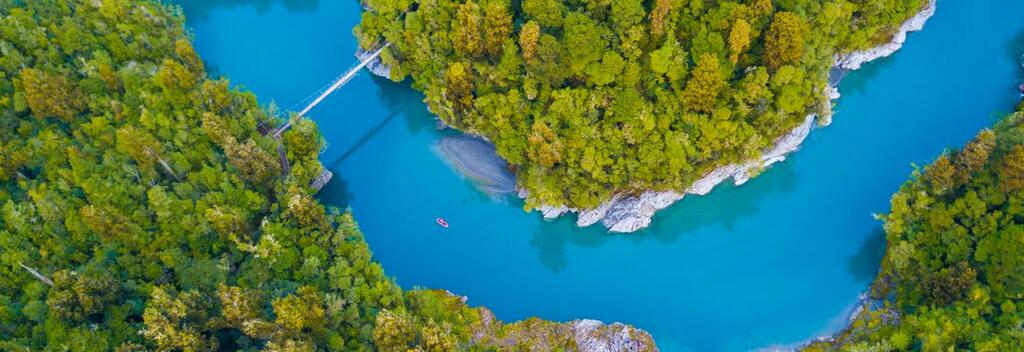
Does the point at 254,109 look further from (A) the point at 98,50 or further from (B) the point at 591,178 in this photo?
(B) the point at 591,178

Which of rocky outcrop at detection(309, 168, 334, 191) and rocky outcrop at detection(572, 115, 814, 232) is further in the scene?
rocky outcrop at detection(309, 168, 334, 191)

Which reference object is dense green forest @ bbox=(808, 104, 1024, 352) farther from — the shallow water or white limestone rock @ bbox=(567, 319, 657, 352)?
the shallow water

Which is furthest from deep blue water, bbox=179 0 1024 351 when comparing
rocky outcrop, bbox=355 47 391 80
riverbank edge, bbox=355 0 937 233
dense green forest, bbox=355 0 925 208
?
dense green forest, bbox=355 0 925 208

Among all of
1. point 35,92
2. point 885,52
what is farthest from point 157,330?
point 885,52

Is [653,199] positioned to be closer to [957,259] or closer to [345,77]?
[957,259]

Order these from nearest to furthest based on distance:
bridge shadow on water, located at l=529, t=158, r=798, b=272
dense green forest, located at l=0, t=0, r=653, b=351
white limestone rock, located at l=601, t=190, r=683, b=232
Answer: dense green forest, located at l=0, t=0, r=653, b=351 < white limestone rock, located at l=601, t=190, r=683, b=232 < bridge shadow on water, located at l=529, t=158, r=798, b=272

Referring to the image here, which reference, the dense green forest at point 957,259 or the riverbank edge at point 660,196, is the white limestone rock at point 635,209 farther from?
the dense green forest at point 957,259

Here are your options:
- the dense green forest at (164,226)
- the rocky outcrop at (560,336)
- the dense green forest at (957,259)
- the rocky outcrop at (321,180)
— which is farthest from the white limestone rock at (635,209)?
the rocky outcrop at (321,180)

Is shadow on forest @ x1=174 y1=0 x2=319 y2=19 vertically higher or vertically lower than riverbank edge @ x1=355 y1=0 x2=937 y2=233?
higher
